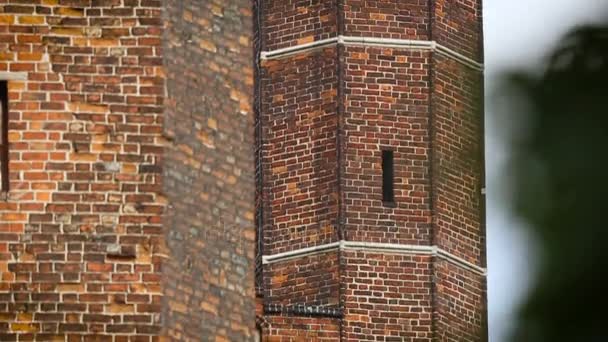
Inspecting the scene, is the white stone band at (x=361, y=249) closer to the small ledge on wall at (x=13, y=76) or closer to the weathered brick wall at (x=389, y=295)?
the weathered brick wall at (x=389, y=295)

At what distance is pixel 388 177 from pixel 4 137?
626 inches

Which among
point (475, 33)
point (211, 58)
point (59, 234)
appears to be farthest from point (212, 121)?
point (475, 33)

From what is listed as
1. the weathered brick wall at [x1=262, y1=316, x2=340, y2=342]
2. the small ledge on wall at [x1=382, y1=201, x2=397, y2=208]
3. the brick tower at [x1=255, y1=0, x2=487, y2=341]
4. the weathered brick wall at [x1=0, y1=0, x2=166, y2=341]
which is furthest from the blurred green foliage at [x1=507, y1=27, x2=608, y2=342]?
the small ledge on wall at [x1=382, y1=201, x2=397, y2=208]

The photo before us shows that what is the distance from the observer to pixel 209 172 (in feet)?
22.8

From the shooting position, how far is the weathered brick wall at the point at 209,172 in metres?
6.52

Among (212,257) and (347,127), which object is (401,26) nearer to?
(347,127)

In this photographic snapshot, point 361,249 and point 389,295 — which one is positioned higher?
point 361,249

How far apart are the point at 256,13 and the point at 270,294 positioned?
16.5ft

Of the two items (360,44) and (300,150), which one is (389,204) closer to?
(300,150)

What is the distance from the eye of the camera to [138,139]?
655 cm

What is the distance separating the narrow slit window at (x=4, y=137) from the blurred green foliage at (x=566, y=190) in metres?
4.75

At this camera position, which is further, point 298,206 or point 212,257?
point 298,206

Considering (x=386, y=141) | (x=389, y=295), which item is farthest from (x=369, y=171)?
(x=389, y=295)

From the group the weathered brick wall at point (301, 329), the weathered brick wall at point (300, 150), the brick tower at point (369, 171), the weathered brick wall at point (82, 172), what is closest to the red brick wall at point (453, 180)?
the brick tower at point (369, 171)
